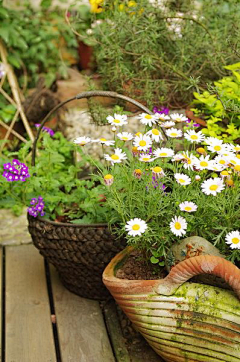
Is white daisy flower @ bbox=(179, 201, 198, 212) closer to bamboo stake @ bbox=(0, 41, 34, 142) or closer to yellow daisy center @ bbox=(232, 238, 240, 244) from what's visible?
yellow daisy center @ bbox=(232, 238, 240, 244)

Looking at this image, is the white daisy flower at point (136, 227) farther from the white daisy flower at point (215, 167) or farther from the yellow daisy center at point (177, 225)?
the white daisy flower at point (215, 167)

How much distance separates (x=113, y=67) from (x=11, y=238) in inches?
43.5

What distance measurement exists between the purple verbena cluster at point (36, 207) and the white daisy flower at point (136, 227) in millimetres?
637

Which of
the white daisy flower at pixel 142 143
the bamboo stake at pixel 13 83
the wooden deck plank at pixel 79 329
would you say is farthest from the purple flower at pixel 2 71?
the white daisy flower at pixel 142 143

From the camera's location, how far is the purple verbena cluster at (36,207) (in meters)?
2.46

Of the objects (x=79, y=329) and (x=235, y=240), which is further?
(x=79, y=329)

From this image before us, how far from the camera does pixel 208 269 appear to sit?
1.84m

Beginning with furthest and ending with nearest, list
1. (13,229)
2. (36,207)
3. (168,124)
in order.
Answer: (13,229) < (36,207) < (168,124)

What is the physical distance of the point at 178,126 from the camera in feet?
10.9

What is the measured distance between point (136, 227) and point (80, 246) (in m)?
0.50

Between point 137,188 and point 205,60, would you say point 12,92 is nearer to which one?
point 205,60

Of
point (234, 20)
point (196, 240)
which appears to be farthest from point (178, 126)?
point (196, 240)

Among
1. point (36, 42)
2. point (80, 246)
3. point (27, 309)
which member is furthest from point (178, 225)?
point (36, 42)

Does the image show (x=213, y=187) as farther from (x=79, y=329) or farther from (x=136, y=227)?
(x=79, y=329)
